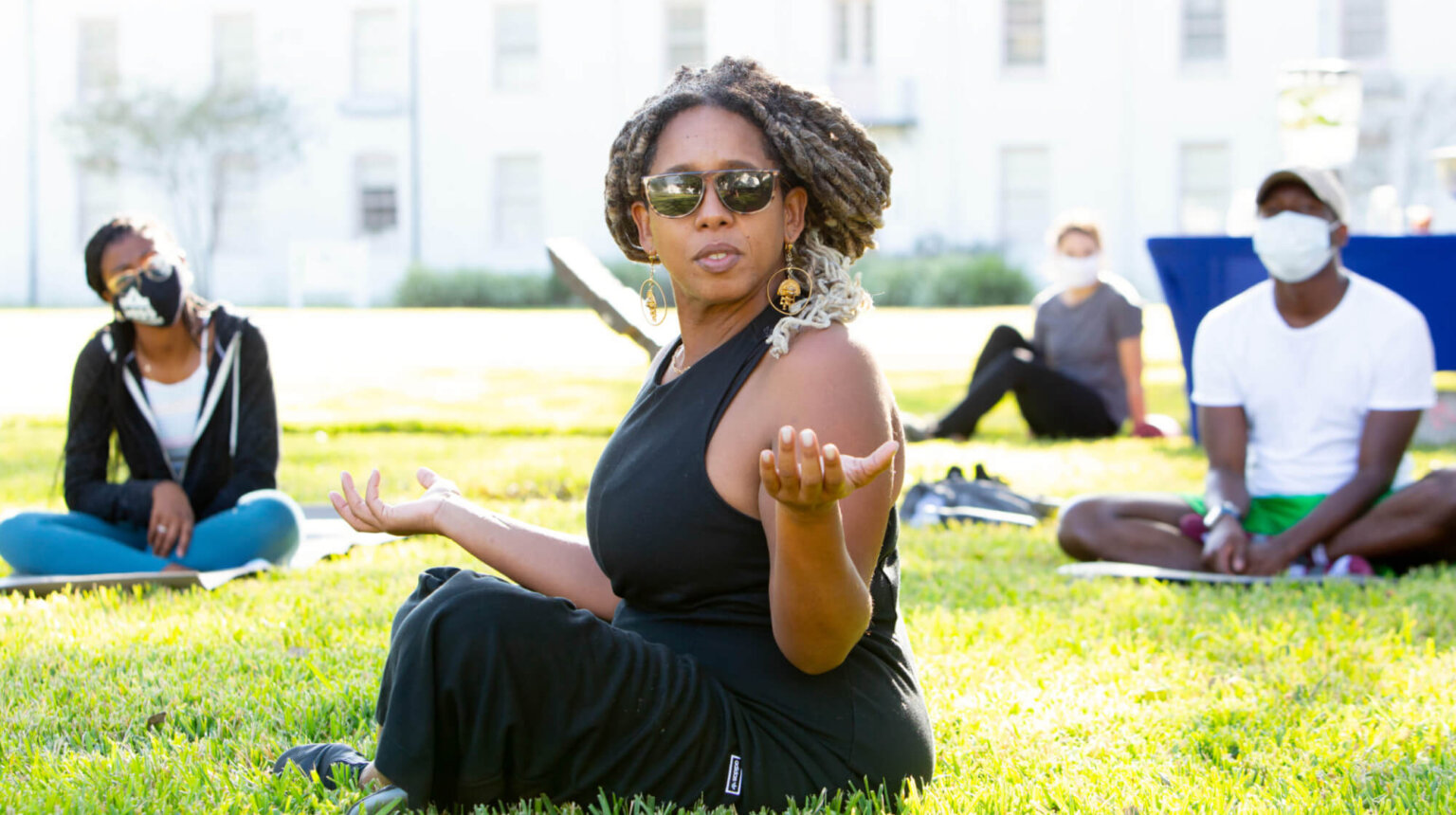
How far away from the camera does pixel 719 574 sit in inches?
104

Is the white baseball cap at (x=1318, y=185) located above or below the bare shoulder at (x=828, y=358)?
above

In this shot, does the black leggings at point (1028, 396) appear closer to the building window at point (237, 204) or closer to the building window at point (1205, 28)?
the building window at point (1205, 28)

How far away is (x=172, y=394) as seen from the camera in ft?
18.1

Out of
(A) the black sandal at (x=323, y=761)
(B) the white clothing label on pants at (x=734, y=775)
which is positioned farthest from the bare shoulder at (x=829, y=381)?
(A) the black sandal at (x=323, y=761)

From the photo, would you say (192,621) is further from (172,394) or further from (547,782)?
(547,782)

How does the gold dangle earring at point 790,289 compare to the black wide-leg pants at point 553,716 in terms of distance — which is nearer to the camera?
the black wide-leg pants at point 553,716

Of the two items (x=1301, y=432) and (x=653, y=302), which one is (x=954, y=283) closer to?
(x=1301, y=432)

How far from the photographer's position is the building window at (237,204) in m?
33.8

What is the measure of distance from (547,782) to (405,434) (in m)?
7.82

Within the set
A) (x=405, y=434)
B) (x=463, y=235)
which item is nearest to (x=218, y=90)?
(x=463, y=235)

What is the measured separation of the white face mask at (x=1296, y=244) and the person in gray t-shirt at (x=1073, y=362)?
418 centimetres

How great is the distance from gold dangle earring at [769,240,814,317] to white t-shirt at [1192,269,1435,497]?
3.12 meters

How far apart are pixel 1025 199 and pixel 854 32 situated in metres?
5.07

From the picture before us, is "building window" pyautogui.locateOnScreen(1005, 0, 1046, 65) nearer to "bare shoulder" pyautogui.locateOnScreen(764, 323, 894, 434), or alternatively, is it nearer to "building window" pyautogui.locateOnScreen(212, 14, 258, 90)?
"building window" pyautogui.locateOnScreen(212, 14, 258, 90)
